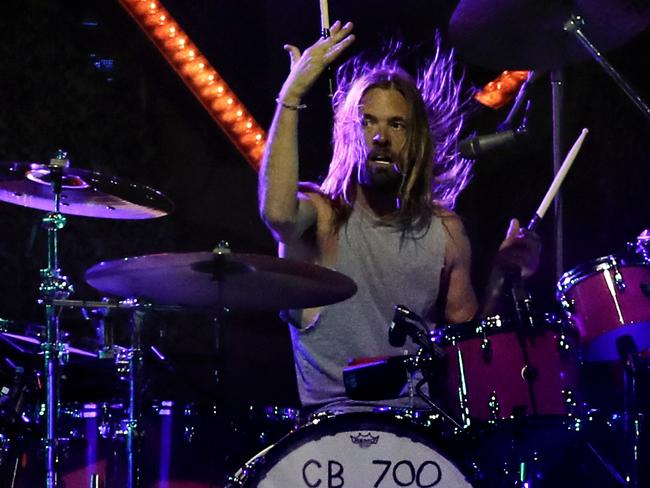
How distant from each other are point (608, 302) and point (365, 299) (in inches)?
30.0

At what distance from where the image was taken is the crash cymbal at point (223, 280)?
2.60 meters

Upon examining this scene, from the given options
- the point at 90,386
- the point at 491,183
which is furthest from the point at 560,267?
the point at 90,386

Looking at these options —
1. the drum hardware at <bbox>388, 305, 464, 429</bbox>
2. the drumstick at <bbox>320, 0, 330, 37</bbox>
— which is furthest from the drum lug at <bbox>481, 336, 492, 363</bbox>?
the drumstick at <bbox>320, 0, 330, 37</bbox>

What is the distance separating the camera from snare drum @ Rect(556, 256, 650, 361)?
10.3 ft

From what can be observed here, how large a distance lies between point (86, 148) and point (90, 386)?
4.11ft

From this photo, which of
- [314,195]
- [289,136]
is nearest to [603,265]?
[314,195]

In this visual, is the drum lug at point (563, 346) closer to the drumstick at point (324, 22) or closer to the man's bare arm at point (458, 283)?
the man's bare arm at point (458, 283)

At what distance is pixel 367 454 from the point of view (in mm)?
2594

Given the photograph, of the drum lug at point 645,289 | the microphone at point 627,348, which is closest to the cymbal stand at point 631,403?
the microphone at point 627,348

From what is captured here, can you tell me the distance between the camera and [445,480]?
2.58 m

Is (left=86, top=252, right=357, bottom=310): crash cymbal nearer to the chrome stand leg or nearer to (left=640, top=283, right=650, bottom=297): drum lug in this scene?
the chrome stand leg

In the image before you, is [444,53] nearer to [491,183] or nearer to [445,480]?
[491,183]

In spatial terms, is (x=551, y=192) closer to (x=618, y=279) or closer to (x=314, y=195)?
(x=618, y=279)

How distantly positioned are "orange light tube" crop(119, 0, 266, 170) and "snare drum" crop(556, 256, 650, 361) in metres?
1.54
